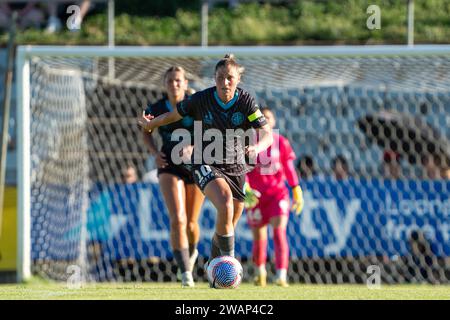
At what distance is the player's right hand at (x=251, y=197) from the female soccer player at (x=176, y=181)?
1310 millimetres

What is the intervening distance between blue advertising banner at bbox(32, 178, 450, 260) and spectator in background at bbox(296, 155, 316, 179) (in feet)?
5.77

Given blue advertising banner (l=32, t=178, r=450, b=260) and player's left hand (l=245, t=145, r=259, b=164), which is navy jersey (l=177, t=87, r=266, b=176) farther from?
blue advertising banner (l=32, t=178, r=450, b=260)

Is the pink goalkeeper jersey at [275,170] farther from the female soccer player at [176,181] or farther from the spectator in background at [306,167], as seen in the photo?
the spectator in background at [306,167]

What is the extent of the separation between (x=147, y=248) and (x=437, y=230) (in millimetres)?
3965

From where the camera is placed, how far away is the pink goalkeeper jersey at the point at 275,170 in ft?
39.3

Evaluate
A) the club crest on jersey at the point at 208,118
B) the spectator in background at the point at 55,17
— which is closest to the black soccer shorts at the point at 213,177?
the club crest on jersey at the point at 208,118

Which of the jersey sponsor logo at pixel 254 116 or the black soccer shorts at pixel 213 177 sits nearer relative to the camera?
the black soccer shorts at pixel 213 177

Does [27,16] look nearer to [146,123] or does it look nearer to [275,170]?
[275,170]

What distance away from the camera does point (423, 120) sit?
16.0 m

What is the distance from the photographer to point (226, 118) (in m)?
8.88

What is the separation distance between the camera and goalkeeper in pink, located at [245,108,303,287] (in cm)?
1187

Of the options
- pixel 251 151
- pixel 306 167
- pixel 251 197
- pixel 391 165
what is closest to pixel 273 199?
pixel 251 197
